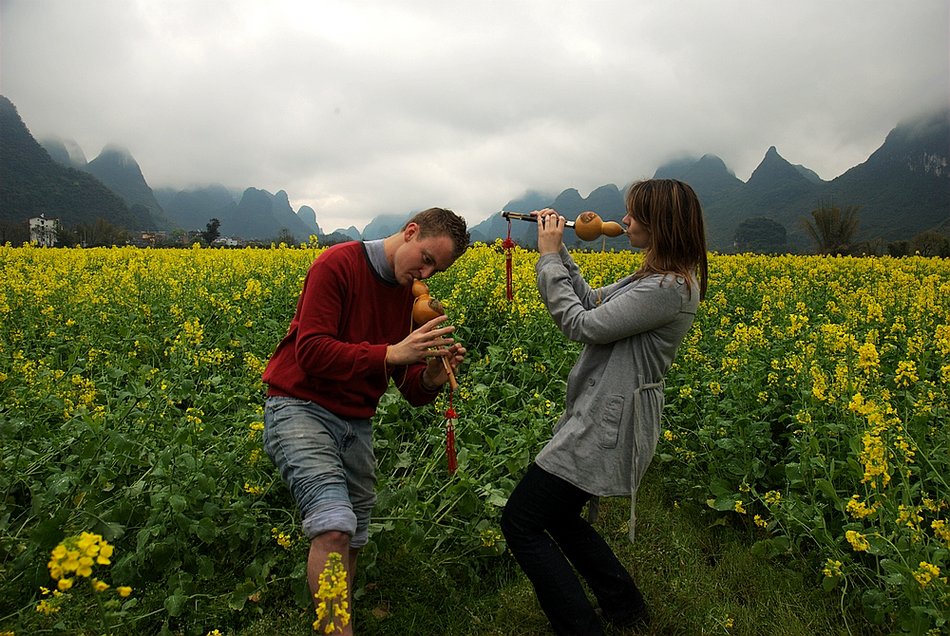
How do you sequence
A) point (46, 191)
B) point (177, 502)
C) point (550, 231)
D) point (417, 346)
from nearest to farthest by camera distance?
point (417, 346) < point (550, 231) < point (177, 502) < point (46, 191)

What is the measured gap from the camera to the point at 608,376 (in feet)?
6.71

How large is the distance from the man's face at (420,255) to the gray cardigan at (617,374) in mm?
354

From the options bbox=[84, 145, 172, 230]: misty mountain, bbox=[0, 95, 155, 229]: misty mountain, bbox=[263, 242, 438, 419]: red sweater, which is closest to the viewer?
bbox=[263, 242, 438, 419]: red sweater

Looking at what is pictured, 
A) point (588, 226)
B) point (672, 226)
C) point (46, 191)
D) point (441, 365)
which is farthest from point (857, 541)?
point (46, 191)

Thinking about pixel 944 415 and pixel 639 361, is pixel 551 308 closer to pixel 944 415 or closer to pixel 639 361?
pixel 639 361

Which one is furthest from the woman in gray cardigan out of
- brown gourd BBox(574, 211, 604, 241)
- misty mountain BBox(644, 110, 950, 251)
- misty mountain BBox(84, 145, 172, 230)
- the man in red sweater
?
misty mountain BBox(84, 145, 172, 230)

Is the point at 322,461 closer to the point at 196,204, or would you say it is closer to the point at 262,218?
the point at 262,218

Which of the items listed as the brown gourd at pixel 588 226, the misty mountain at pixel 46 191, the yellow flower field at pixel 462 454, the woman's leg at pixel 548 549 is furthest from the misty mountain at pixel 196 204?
the woman's leg at pixel 548 549

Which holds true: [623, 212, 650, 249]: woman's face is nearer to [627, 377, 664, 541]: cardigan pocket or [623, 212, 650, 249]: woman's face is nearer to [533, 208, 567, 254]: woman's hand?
[533, 208, 567, 254]: woman's hand

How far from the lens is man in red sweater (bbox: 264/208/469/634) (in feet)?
6.16

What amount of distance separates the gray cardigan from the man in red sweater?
1.48 ft

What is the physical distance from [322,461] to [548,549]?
0.87 metres

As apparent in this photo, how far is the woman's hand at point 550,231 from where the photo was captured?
210 cm

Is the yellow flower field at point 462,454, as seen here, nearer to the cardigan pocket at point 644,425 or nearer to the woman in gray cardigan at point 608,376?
the woman in gray cardigan at point 608,376
